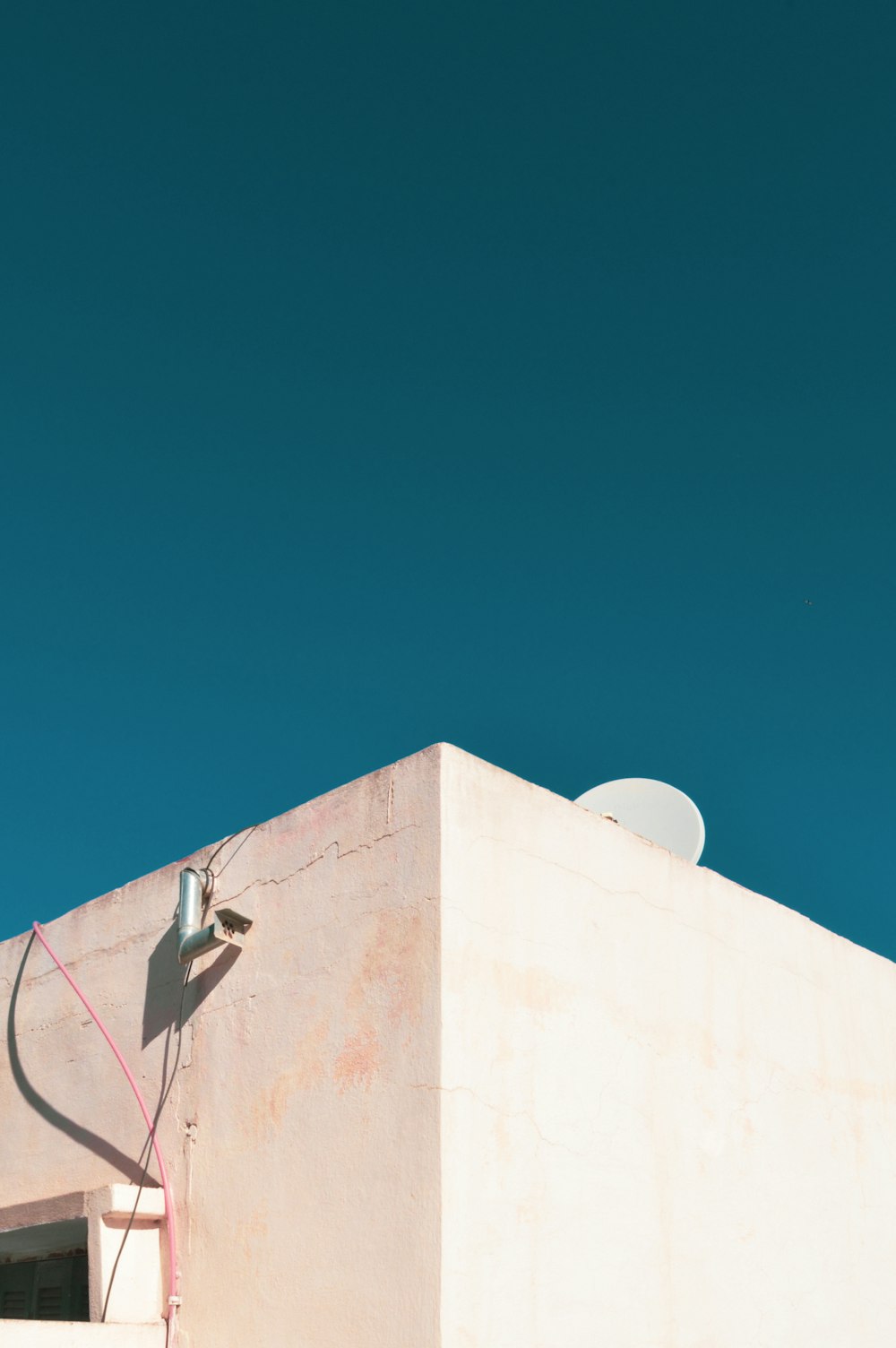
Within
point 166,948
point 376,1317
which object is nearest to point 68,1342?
point 376,1317

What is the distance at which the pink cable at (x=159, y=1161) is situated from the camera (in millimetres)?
5320

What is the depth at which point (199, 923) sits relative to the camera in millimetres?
6012

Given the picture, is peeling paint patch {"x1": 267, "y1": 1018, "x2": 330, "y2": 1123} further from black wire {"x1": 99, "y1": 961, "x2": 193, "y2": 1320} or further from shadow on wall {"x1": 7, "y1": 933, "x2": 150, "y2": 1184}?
shadow on wall {"x1": 7, "y1": 933, "x2": 150, "y2": 1184}

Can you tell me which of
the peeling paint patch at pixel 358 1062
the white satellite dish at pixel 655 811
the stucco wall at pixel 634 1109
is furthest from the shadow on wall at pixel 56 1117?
the white satellite dish at pixel 655 811

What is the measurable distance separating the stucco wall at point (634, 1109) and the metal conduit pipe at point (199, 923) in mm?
1300

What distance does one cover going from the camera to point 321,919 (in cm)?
541

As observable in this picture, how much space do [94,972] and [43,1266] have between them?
58.9 inches

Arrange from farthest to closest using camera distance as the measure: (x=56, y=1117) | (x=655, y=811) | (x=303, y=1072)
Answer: (x=655, y=811)
(x=56, y=1117)
(x=303, y=1072)

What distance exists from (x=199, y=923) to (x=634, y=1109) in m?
2.24

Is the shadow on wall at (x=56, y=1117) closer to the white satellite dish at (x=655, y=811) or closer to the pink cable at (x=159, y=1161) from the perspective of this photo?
the pink cable at (x=159, y=1161)

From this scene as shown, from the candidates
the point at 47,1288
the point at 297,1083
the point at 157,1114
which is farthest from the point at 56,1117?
the point at 297,1083

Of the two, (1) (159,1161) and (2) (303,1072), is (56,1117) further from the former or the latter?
(2) (303,1072)

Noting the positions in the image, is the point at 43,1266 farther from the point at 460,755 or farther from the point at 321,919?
the point at 460,755

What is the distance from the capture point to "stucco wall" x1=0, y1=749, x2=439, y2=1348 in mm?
4668
